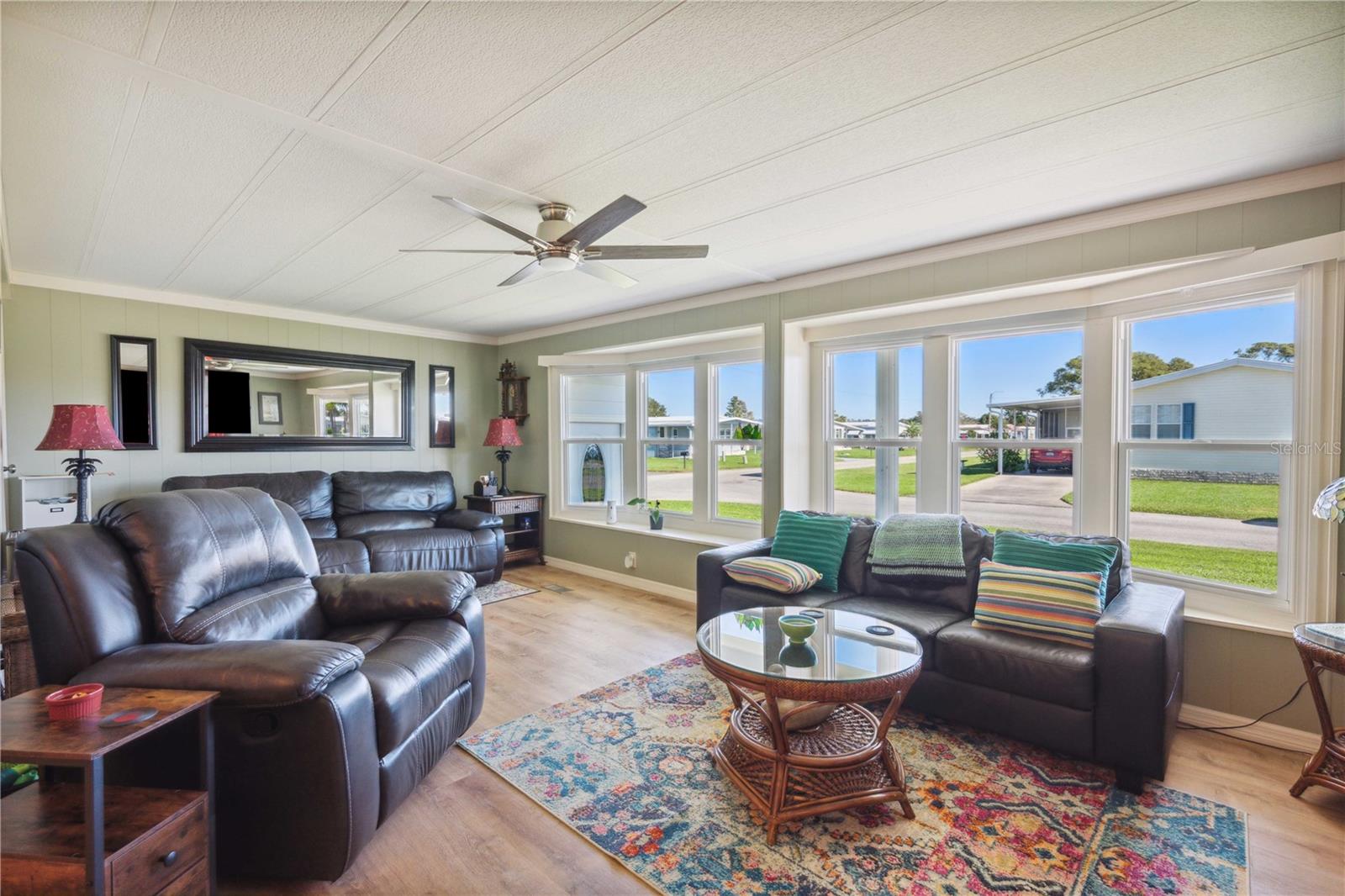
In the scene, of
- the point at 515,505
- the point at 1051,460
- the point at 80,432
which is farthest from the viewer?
the point at 515,505

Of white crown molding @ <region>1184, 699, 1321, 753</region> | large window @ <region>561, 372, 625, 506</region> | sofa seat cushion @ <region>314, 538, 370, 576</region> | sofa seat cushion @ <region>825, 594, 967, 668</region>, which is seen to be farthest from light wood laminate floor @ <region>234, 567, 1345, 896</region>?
large window @ <region>561, 372, 625, 506</region>

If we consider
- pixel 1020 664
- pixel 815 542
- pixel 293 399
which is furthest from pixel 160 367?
pixel 1020 664

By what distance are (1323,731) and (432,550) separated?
5096 millimetres

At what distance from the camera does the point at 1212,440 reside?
280cm

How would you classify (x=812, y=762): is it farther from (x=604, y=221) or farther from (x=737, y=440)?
(x=737, y=440)

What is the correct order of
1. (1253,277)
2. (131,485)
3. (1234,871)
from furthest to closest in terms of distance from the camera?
(131,485) → (1253,277) → (1234,871)

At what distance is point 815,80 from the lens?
1.79 m

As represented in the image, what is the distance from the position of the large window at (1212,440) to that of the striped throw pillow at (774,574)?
5.54ft

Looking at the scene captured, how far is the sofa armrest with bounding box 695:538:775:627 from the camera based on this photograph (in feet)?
11.5

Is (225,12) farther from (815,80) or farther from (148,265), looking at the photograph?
(148,265)

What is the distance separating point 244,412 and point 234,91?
12.4 feet

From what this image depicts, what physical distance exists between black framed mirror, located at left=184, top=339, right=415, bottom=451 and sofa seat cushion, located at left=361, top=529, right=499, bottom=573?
1.19m

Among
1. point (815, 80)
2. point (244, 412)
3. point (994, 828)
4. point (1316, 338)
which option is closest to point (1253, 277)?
point (1316, 338)
